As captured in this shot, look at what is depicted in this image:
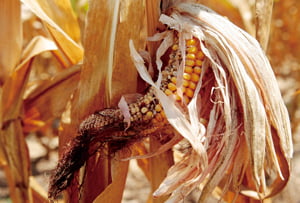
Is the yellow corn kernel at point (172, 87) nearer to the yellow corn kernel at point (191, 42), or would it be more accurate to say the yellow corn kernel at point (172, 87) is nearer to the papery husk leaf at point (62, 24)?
the yellow corn kernel at point (191, 42)

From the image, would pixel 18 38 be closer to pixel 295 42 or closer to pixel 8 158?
pixel 8 158

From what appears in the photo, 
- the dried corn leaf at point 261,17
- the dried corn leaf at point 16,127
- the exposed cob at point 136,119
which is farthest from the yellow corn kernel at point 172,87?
the dried corn leaf at point 16,127

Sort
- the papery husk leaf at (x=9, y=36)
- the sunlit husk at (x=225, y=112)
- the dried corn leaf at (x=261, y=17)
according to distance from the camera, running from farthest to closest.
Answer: the papery husk leaf at (x=9, y=36) < the dried corn leaf at (x=261, y=17) < the sunlit husk at (x=225, y=112)

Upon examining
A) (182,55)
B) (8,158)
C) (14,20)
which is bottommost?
(8,158)

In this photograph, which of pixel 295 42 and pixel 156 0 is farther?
pixel 295 42

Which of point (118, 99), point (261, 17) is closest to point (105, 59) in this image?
point (118, 99)

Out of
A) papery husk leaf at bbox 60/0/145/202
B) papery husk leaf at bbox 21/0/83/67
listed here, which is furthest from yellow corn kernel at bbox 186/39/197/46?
papery husk leaf at bbox 21/0/83/67

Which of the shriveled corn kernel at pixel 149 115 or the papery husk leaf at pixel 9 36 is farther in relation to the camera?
the papery husk leaf at pixel 9 36

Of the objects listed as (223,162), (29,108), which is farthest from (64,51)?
(223,162)
